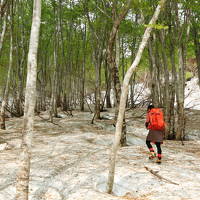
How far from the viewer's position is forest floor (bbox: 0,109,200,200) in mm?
5965

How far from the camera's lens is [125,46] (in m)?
21.5

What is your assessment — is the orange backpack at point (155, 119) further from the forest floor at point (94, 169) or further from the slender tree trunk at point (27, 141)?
the slender tree trunk at point (27, 141)

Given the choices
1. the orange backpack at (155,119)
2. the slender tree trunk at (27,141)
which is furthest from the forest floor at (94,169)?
the orange backpack at (155,119)

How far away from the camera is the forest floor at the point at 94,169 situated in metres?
5.96

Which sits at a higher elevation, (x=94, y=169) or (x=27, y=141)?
(x=27, y=141)

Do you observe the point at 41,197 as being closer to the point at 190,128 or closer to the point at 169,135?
the point at 169,135

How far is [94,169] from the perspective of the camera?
24.2ft

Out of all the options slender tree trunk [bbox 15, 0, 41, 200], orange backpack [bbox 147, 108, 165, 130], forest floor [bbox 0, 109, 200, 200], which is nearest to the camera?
slender tree trunk [bbox 15, 0, 41, 200]

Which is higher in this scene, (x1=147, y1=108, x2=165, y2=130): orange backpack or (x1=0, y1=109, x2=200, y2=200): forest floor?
(x1=147, y1=108, x2=165, y2=130): orange backpack

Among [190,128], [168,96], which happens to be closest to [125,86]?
[168,96]

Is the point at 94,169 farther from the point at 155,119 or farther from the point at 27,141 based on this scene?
the point at 27,141

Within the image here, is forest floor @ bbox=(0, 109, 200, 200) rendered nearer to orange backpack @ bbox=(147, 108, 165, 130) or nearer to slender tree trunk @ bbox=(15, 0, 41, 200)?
slender tree trunk @ bbox=(15, 0, 41, 200)

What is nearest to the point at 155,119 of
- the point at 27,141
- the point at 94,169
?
the point at 94,169

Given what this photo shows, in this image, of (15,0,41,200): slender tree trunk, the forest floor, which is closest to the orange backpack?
the forest floor
